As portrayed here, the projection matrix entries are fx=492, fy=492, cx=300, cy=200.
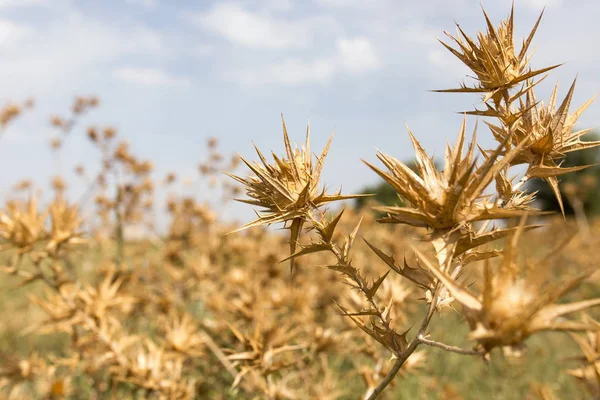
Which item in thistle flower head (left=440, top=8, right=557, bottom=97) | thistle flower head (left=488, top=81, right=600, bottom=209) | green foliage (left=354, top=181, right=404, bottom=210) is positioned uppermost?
thistle flower head (left=440, top=8, right=557, bottom=97)

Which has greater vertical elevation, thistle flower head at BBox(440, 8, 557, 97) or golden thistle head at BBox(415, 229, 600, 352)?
thistle flower head at BBox(440, 8, 557, 97)

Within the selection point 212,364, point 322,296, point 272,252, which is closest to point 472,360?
point 322,296

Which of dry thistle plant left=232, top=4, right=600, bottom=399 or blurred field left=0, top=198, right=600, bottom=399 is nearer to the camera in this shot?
dry thistle plant left=232, top=4, right=600, bottom=399

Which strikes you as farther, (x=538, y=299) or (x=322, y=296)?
(x=322, y=296)

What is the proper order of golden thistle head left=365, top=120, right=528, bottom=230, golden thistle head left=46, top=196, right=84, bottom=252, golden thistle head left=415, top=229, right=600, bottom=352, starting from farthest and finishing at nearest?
1. golden thistle head left=46, top=196, right=84, bottom=252
2. golden thistle head left=365, top=120, right=528, bottom=230
3. golden thistle head left=415, top=229, right=600, bottom=352

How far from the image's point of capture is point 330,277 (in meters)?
5.05

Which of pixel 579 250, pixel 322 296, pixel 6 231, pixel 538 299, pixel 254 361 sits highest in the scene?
pixel 538 299

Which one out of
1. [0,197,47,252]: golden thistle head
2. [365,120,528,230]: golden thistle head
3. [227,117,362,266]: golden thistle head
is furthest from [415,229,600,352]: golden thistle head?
[0,197,47,252]: golden thistle head

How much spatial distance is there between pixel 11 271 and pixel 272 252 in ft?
8.78

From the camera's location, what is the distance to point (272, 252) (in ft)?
16.2

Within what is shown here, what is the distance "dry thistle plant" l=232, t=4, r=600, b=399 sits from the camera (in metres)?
0.82

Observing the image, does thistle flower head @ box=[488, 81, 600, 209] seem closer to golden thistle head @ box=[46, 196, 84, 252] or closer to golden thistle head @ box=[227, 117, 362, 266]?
golden thistle head @ box=[227, 117, 362, 266]

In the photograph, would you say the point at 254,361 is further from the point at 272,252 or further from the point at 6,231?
the point at 272,252

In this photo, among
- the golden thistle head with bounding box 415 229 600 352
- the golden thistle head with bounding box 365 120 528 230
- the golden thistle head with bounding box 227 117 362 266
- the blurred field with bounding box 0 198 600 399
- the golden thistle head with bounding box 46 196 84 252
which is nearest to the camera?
the golden thistle head with bounding box 415 229 600 352
